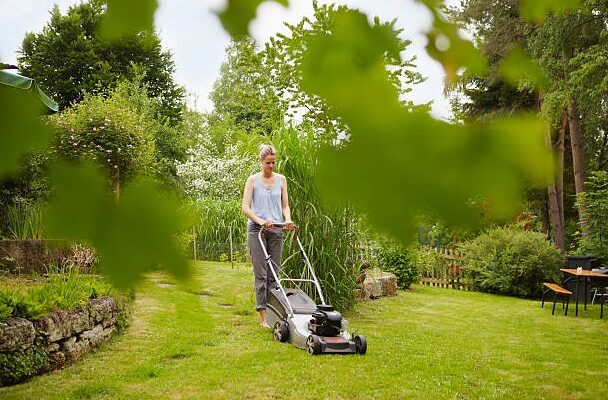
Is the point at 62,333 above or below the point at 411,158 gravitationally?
below

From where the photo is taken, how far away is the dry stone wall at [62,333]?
3.38 m

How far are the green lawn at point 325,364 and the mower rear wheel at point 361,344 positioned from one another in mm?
50

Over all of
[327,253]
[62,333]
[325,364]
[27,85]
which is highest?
[27,85]

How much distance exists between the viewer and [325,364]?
3.83 m

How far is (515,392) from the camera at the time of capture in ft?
11.6

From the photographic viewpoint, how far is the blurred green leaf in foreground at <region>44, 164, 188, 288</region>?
0.39 m

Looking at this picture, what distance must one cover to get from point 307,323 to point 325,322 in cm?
27

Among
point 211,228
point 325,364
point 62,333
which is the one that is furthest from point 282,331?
point 211,228

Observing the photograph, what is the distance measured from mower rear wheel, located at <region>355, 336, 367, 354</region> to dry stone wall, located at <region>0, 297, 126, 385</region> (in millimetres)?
1862

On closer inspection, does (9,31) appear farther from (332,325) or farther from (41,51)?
(332,325)

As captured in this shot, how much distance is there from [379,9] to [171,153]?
29 cm

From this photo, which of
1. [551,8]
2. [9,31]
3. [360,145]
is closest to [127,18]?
[9,31]

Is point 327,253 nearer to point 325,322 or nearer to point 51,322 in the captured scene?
point 325,322

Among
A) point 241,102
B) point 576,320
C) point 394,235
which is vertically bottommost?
point 576,320
